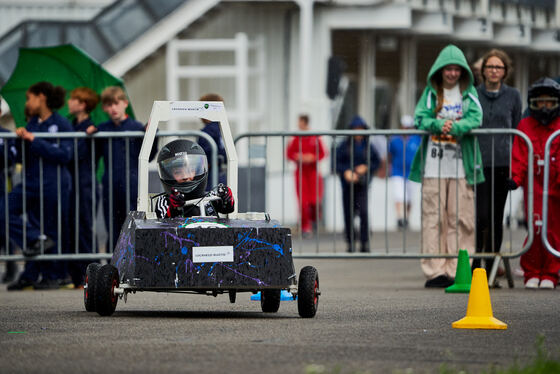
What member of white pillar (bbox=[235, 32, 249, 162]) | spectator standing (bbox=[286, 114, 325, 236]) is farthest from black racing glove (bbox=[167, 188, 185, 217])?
white pillar (bbox=[235, 32, 249, 162])

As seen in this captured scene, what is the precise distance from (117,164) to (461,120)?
10.5ft

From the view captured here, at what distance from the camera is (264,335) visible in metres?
8.02

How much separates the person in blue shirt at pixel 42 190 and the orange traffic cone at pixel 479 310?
5.69 m

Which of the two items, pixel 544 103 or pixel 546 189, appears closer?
pixel 546 189

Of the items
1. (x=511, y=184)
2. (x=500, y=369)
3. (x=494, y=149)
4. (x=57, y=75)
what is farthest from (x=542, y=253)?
(x=500, y=369)

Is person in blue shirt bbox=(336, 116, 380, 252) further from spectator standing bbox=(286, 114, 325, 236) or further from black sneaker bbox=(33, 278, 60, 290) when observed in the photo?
black sneaker bbox=(33, 278, 60, 290)

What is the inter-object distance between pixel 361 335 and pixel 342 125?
21935 millimetres

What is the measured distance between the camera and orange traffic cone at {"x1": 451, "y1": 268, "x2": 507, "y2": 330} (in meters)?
8.55

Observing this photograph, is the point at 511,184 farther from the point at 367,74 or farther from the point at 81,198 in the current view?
the point at 367,74

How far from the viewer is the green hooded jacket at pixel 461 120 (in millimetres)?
12719

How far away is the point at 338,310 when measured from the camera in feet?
32.7

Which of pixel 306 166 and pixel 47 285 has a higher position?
pixel 306 166

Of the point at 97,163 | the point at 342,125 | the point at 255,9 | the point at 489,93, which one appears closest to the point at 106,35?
the point at 255,9

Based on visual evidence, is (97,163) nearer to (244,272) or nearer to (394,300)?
(394,300)
